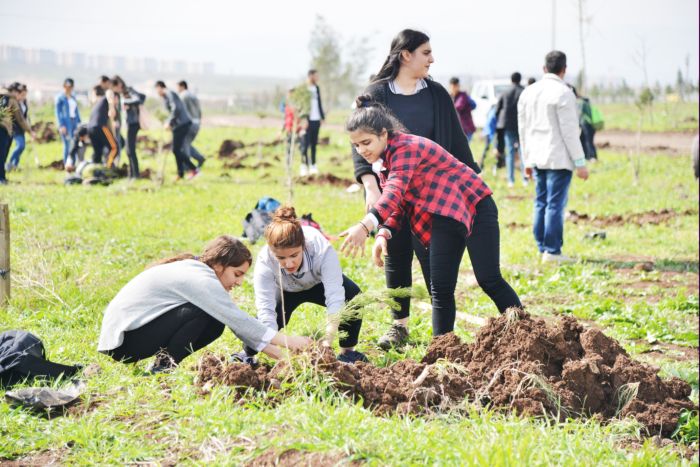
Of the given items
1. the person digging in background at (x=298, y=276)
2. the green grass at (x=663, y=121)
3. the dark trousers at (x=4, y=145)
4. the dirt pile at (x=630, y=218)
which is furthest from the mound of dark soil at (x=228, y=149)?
the person digging in background at (x=298, y=276)

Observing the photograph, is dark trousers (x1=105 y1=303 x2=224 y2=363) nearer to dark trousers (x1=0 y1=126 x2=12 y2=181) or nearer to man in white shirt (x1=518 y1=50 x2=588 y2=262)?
man in white shirt (x1=518 y1=50 x2=588 y2=262)

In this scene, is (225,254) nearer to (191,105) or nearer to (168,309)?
(168,309)

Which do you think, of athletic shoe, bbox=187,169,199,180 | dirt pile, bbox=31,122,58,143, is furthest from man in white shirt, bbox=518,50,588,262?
dirt pile, bbox=31,122,58,143

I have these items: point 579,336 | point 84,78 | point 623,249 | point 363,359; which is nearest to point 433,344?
point 363,359

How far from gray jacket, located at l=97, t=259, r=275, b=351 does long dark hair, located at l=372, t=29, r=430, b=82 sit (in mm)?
1767

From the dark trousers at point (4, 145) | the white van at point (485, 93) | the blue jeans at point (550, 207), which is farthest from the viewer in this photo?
the white van at point (485, 93)

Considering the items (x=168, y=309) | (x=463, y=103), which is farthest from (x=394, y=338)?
(x=463, y=103)

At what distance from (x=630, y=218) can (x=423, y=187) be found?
763cm

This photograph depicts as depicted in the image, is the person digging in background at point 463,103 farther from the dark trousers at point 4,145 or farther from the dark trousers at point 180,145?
the dark trousers at point 4,145

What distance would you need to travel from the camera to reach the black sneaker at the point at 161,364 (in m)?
4.42

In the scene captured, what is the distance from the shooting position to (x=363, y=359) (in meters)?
4.91

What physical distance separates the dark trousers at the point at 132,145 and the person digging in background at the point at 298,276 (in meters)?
10.1

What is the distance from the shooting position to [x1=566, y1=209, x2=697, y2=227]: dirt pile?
36.4 feet

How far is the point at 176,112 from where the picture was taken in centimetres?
1457
